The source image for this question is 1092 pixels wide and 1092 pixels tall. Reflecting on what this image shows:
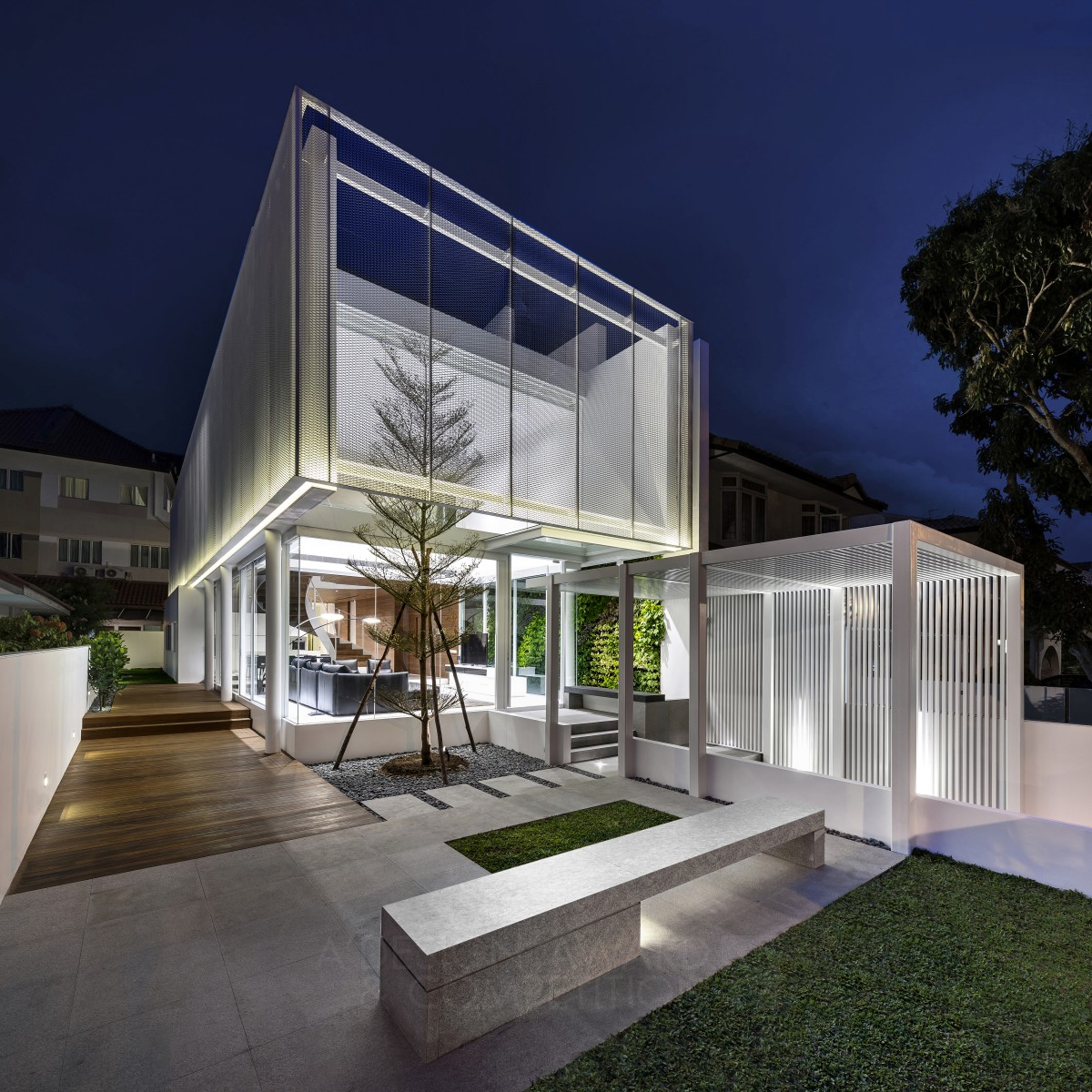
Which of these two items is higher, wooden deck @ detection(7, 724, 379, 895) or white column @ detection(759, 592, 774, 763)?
white column @ detection(759, 592, 774, 763)

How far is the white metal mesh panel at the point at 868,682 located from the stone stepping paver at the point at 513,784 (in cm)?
399

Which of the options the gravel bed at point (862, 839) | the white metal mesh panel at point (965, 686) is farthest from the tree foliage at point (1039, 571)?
the gravel bed at point (862, 839)

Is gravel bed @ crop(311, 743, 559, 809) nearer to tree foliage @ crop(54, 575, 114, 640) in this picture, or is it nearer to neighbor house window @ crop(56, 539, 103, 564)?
tree foliage @ crop(54, 575, 114, 640)

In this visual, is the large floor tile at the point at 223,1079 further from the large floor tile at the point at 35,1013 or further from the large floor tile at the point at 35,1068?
the large floor tile at the point at 35,1013

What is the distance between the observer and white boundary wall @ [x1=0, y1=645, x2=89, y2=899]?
435 cm

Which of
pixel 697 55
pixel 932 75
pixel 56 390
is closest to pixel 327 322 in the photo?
pixel 932 75

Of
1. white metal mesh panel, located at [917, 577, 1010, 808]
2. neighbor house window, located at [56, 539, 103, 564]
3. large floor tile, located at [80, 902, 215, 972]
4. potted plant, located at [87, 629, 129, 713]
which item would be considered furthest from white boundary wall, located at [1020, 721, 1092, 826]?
neighbor house window, located at [56, 539, 103, 564]

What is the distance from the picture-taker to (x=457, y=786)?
7.82m

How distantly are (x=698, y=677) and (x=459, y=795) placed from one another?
3214 mm

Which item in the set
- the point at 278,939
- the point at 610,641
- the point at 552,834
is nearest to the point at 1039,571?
the point at 610,641

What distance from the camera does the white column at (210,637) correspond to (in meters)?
16.8

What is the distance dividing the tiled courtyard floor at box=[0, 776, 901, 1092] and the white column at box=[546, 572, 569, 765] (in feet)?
12.9

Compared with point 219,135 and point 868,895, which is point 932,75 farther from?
point 219,135

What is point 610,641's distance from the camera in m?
12.6
